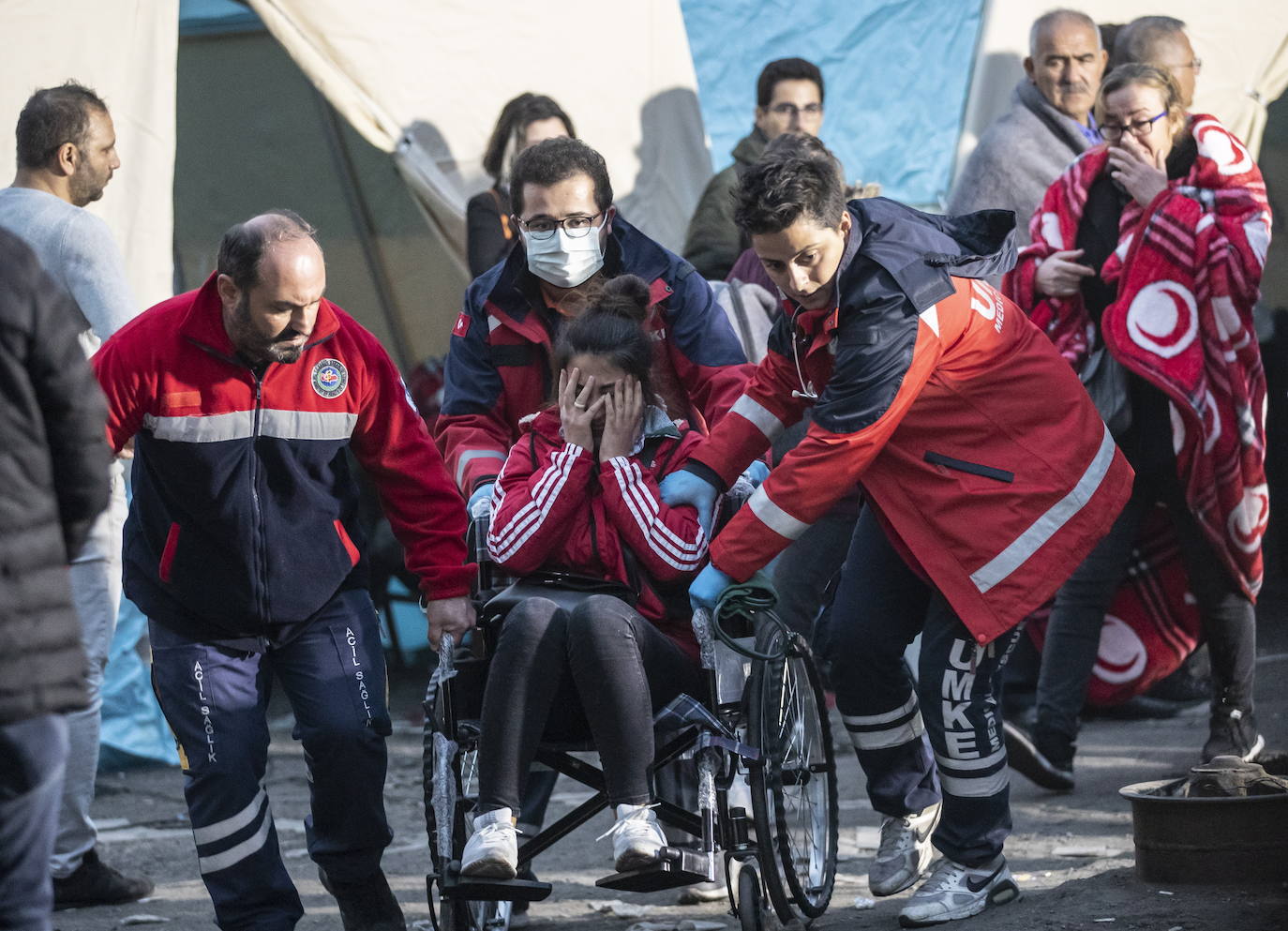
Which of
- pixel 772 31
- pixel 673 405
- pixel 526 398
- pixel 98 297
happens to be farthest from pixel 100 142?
pixel 772 31

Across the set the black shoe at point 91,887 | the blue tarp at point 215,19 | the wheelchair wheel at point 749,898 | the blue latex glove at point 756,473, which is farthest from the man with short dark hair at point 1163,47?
the black shoe at point 91,887

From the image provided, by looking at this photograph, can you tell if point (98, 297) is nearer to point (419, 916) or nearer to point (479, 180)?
point (419, 916)

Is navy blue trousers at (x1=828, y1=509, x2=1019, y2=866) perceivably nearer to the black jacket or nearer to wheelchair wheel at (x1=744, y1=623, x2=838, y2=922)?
wheelchair wheel at (x1=744, y1=623, x2=838, y2=922)

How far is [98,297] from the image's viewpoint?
13.6ft

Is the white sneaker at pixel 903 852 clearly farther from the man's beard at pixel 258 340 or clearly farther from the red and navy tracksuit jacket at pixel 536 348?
the man's beard at pixel 258 340

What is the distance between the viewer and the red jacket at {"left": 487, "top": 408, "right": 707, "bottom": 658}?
11.3 ft

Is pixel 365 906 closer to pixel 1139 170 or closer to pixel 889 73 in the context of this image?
pixel 1139 170

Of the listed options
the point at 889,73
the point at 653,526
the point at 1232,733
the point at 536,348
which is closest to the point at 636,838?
the point at 653,526

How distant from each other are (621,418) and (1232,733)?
87.5 inches

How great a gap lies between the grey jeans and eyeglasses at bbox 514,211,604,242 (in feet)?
4.20

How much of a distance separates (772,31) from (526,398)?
3.34 m

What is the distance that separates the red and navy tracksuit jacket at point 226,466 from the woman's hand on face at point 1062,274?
2.17 meters

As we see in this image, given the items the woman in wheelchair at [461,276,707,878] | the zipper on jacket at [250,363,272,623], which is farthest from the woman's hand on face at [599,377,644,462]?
the zipper on jacket at [250,363,272,623]

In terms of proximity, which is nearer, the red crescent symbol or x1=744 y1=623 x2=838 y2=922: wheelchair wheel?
x1=744 y1=623 x2=838 y2=922: wheelchair wheel
